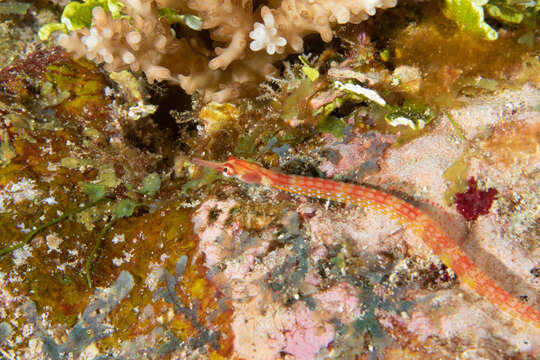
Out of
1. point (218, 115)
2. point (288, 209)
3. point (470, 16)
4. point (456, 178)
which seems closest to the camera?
point (470, 16)

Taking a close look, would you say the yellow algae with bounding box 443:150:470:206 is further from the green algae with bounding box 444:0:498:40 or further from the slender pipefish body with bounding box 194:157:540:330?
the green algae with bounding box 444:0:498:40

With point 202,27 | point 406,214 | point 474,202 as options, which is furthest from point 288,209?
point 202,27

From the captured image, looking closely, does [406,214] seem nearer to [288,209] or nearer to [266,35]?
[288,209]

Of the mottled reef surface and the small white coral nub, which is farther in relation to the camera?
the small white coral nub

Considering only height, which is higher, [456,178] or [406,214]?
[456,178]

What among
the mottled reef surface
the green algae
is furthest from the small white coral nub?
the green algae

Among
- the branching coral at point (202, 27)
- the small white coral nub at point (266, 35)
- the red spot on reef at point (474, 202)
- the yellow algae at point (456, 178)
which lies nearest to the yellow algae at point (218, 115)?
the branching coral at point (202, 27)

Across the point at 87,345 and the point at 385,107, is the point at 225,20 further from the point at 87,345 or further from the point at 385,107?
the point at 87,345
